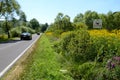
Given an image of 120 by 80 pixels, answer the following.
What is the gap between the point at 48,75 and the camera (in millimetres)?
10344

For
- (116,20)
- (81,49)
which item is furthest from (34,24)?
(81,49)

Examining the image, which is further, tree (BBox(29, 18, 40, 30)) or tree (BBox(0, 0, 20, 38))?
tree (BBox(29, 18, 40, 30))

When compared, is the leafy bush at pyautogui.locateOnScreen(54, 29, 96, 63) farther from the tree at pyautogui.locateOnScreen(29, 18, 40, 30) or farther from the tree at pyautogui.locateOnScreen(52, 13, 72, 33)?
the tree at pyautogui.locateOnScreen(29, 18, 40, 30)

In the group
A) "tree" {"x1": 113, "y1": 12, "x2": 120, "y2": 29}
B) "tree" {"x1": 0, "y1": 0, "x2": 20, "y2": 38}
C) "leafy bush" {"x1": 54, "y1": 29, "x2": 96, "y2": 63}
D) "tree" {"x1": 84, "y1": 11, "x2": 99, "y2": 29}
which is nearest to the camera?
"leafy bush" {"x1": 54, "y1": 29, "x2": 96, "y2": 63}

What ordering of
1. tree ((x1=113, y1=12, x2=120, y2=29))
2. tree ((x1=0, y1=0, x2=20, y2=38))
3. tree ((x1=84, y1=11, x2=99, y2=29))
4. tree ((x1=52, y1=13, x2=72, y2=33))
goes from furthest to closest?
tree ((x1=84, y1=11, x2=99, y2=29)), tree ((x1=113, y1=12, x2=120, y2=29)), tree ((x1=0, y1=0, x2=20, y2=38)), tree ((x1=52, y1=13, x2=72, y2=33))

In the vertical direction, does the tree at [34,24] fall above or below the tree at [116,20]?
below

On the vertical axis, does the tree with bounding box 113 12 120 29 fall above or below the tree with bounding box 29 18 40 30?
above

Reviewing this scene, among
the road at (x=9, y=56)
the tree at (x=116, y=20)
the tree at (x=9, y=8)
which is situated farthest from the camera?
the tree at (x=116, y=20)

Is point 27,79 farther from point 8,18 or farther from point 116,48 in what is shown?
point 8,18

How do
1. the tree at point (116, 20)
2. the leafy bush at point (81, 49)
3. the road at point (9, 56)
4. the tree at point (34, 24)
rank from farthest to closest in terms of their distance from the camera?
the tree at point (34, 24)
the tree at point (116, 20)
the road at point (9, 56)
the leafy bush at point (81, 49)

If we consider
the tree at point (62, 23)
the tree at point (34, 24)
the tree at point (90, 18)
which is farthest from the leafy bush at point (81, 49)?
the tree at point (34, 24)

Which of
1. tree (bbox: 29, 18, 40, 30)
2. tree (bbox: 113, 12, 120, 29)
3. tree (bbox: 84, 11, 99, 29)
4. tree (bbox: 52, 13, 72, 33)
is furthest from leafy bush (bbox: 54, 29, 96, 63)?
tree (bbox: 29, 18, 40, 30)

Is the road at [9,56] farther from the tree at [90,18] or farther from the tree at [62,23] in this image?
the tree at [90,18]

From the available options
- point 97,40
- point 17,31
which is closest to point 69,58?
point 97,40
